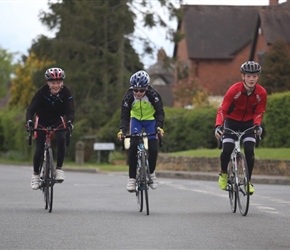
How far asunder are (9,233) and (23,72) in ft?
247

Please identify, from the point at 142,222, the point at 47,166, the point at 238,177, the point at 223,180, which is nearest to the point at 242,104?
the point at 238,177

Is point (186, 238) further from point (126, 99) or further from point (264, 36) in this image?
point (264, 36)

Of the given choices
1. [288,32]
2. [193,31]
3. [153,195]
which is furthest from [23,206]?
[193,31]

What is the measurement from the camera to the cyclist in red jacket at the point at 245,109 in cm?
1480

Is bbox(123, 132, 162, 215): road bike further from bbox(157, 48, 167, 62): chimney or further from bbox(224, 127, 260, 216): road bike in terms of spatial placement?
bbox(157, 48, 167, 62): chimney

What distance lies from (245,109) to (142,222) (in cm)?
252

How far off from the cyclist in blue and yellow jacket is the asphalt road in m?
A: 0.72

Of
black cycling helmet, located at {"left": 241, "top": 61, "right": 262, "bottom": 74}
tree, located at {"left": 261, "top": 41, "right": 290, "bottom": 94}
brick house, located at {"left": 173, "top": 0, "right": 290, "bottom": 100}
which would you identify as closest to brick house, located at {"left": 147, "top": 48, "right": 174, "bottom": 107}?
brick house, located at {"left": 173, "top": 0, "right": 290, "bottom": 100}

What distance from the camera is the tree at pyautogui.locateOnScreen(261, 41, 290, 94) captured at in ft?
144

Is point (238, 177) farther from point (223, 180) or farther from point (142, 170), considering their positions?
point (142, 170)

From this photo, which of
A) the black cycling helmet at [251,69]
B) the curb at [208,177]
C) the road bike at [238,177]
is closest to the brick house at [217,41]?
the curb at [208,177]

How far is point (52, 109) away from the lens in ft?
51.9

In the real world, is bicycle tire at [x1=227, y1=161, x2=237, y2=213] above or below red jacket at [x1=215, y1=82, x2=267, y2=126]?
below

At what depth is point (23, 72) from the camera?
284 feet
